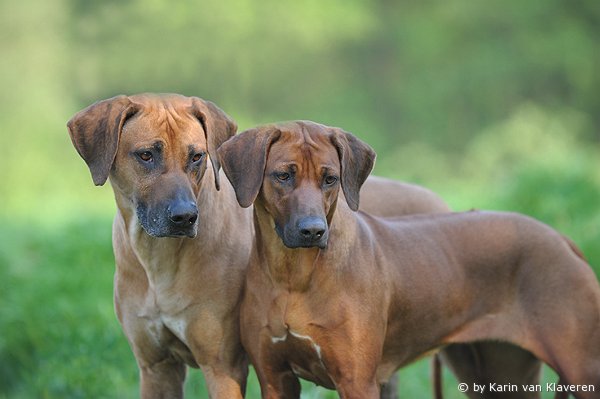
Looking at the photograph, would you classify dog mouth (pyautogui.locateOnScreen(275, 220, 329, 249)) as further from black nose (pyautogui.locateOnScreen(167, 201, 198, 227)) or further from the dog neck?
black nose (pyautogui.locateOnScreen(167, 201, 198, 227))

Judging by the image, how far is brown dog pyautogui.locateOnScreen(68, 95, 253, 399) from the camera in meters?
5.21

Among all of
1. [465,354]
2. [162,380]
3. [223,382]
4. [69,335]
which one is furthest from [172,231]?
[69,335]

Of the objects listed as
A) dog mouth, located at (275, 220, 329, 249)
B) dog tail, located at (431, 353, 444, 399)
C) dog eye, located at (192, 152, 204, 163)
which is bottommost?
dog tail, located at (431, 353, 444, 399)

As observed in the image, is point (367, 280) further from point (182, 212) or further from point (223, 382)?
point (182, 212)

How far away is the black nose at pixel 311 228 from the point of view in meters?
4.92

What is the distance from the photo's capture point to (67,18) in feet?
76.9

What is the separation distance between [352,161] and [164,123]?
902mm

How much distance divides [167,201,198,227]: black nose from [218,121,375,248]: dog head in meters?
0.23

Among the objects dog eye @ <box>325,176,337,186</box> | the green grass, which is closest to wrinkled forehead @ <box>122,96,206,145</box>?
dog eye @ <box>325,176,337,186</box>

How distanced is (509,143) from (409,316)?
38.5 feet

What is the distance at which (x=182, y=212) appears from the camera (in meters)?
5.05

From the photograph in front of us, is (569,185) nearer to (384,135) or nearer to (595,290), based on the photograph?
(595,290)

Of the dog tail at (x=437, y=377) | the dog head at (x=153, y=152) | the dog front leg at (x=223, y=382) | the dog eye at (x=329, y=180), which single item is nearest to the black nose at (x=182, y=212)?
the dog head at (x=153, y=152)

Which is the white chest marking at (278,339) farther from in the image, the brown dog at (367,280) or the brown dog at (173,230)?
the brown dog at (173,230)
